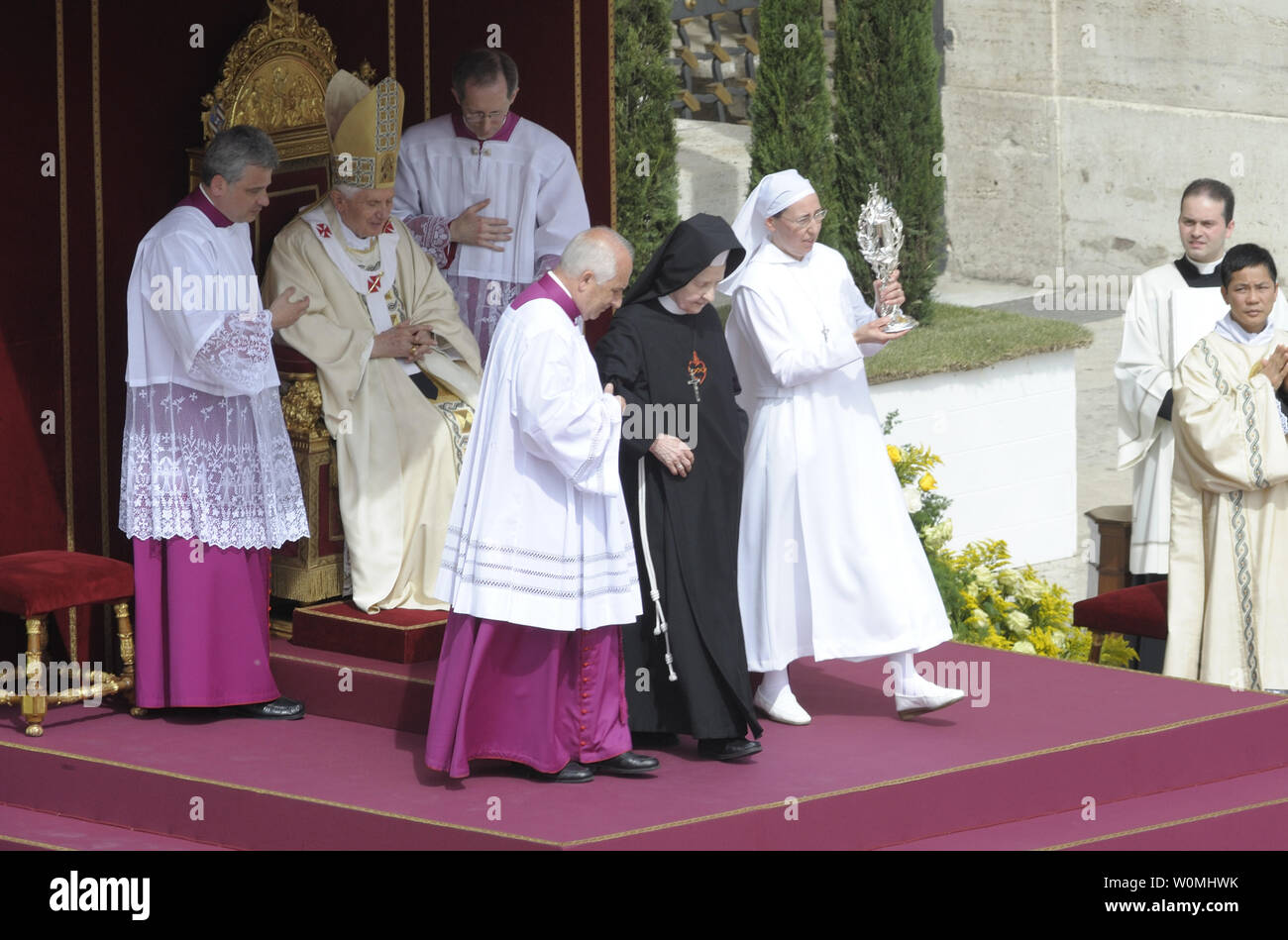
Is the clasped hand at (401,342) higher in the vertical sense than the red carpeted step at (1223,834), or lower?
higher

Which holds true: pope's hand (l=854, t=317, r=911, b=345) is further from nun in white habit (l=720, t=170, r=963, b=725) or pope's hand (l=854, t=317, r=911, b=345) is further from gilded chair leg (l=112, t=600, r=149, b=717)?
gilded chair leg (l=112, t=600, r=149, b=717)

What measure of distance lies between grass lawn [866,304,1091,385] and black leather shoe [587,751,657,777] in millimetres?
6232

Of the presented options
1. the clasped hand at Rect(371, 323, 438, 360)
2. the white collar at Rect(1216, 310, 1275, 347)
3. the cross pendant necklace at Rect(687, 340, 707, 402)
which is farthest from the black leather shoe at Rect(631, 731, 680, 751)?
the white collar at Rect(1216, 310, 1275, 347)

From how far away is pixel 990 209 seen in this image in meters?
15.8

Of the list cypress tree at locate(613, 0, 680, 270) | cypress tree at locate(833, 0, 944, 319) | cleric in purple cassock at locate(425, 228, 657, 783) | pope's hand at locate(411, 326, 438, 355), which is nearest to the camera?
cleric in purple cassock at locate(425, 228, 657, 783)

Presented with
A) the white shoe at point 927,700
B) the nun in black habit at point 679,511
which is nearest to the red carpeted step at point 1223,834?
the white shoe at point 927,700

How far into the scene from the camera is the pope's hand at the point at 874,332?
23.3ft

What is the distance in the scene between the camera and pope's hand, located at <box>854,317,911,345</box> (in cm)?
711

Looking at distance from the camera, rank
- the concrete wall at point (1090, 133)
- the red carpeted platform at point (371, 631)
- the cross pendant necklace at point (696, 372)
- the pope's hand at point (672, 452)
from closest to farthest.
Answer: the pope's hand at point (672, 452)
the cross pendant necklace at point (696, 372)
the red carpeted platform at point (371, 631)
the concrete wall at point (1090, 133)

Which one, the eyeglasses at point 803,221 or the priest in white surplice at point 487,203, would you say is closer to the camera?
the eyeglasses at point 803,221

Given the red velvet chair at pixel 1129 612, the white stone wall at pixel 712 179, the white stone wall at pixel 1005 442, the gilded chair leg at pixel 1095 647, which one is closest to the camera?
the red velvet chair at pixel 1129 612

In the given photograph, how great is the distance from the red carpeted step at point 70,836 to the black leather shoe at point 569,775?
98 cm

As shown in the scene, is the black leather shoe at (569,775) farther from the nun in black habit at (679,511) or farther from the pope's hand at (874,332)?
the pope's hand at (874,332)

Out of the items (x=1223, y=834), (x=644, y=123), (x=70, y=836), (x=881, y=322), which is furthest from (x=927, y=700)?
(x=644, y=123)
